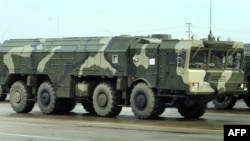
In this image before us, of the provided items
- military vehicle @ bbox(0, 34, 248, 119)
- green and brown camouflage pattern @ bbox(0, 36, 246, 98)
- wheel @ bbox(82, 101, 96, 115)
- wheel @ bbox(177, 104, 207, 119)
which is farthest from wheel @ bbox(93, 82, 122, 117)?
wheel @ bbox(82, 101, 96, 115)

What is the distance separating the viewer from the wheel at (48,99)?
80.5 feet

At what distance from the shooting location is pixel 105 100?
22688mm

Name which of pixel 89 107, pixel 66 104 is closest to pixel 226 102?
pixel 89 107

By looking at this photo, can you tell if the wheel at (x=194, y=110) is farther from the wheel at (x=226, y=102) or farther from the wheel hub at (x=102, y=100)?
the wheel at (x=226, y=102)

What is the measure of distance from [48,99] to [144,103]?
15.8 feet

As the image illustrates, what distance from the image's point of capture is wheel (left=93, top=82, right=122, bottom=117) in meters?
22.5

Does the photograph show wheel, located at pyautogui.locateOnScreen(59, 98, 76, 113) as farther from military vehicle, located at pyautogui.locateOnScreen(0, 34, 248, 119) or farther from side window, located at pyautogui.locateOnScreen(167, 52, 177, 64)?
side window, located at pyautogui.locateOnScreen(167, 52, 177, 64)

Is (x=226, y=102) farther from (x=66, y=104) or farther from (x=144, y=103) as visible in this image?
(x=144, y=103)

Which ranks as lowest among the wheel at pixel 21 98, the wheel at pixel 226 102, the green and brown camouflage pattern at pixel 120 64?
the wheel at pixel 226 102

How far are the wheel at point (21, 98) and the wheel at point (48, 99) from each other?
0.73 meters

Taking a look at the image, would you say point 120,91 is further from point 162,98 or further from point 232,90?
point 232,90

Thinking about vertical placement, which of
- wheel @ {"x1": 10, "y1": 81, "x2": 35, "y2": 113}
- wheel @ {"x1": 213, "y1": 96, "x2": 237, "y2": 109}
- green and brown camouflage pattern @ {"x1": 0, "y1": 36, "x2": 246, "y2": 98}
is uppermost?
green and brown camouflage pattern @ {"x1": 0, "y1": 36, "x2": 246, "y2": 98}

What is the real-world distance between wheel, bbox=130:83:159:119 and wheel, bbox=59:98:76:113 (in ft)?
14.3

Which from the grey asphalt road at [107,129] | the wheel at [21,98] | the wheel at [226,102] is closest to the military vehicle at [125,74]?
the wheel at [21,98]
